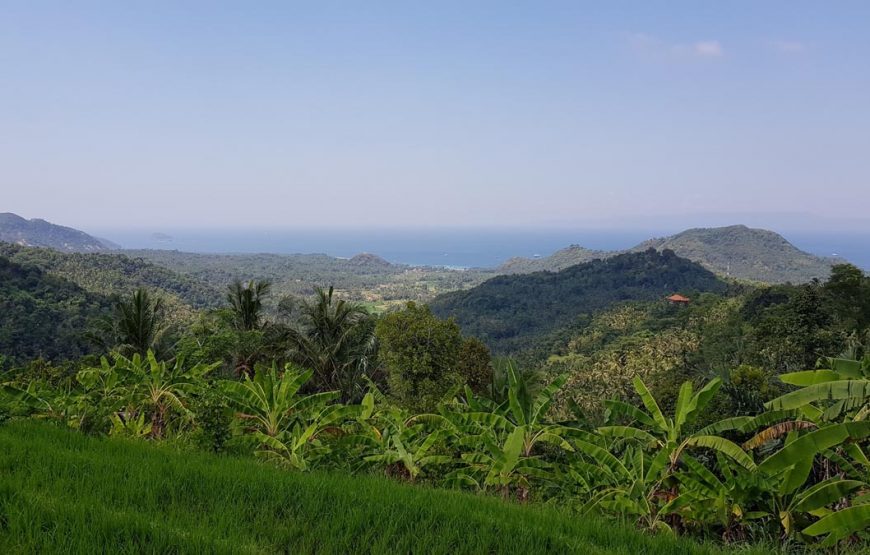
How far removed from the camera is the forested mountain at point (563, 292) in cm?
11081

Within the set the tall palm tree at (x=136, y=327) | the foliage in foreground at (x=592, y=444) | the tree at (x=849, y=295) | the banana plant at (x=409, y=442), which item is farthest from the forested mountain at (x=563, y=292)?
the banana plant at (x=409, y=442)

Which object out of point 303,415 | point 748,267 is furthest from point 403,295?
point 303,415

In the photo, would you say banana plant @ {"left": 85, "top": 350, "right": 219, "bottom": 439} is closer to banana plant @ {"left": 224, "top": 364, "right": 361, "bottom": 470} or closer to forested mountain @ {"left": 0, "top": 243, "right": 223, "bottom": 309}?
banana plant @ {"left": 224, "top": 364, "right": 361, "bottom": 470}

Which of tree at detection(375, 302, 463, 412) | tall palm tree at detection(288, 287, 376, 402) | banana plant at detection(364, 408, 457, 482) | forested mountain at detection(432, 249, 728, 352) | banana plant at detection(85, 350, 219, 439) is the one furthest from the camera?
forested mountain at detection(432, 249, 728, 352)

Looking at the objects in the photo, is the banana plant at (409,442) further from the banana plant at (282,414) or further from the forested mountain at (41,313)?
the forested mountain at (41,313)

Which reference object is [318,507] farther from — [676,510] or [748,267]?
[748,267]

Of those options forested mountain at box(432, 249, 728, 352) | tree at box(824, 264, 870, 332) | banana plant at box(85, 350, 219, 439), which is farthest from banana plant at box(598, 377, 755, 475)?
forested mountain at box(432, 249, 728, 352)

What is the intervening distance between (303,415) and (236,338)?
494 inches

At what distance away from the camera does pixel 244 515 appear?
2.43 metres

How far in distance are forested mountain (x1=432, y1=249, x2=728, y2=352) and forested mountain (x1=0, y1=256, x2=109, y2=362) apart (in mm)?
67411

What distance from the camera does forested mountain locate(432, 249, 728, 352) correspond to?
11081 centimetres

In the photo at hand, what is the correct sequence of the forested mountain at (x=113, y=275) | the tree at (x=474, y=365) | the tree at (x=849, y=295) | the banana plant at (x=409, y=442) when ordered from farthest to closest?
the forested mountain at (x=113, y=275) < the tree at (x=849, y=295) < the tree at (x=474, y=365) < the banana plant at (x=409, y=442)

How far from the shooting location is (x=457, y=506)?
104 inches

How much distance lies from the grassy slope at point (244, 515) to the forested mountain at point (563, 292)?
97412 millimetres
